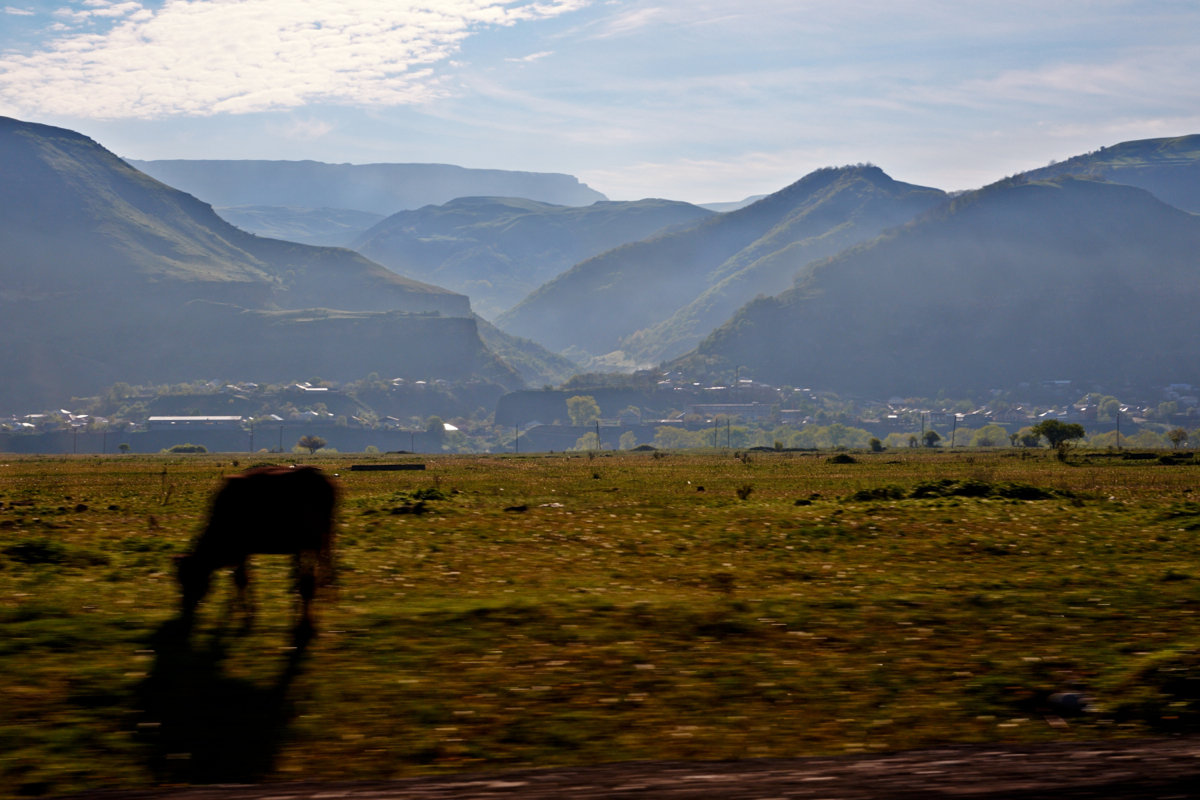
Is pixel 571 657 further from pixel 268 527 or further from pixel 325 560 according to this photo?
pixel 268 527

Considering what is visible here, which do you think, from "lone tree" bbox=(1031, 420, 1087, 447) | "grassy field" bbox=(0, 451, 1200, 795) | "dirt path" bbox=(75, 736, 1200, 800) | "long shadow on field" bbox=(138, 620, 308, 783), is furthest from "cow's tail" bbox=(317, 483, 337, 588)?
"lone tree" bbox=(1031, 420, 1087, 447)

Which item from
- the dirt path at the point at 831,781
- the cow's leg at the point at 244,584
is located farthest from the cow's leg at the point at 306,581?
the dirt path at the point at 831,781

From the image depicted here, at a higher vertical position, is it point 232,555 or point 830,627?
point 232,555

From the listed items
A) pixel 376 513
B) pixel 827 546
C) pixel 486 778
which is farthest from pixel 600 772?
pixel 376 513

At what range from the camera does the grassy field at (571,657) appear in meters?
10.4

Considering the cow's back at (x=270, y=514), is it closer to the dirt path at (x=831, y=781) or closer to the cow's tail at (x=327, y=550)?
the cow's tail at (x=327, y=550)

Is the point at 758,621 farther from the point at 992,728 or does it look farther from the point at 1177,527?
the point at 1177,527

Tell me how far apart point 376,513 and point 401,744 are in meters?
23.2

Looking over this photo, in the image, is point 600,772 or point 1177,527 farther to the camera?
point 1177,527

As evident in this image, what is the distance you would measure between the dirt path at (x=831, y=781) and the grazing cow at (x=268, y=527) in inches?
264

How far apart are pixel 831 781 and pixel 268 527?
10.4 metres

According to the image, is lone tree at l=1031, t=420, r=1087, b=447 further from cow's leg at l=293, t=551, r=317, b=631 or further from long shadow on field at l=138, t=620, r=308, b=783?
long shadow on field at l=138, t=620, r=308, b=783

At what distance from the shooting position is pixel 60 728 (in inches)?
408

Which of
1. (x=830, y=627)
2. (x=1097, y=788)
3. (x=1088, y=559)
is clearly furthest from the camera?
(x=1088, y=559)
